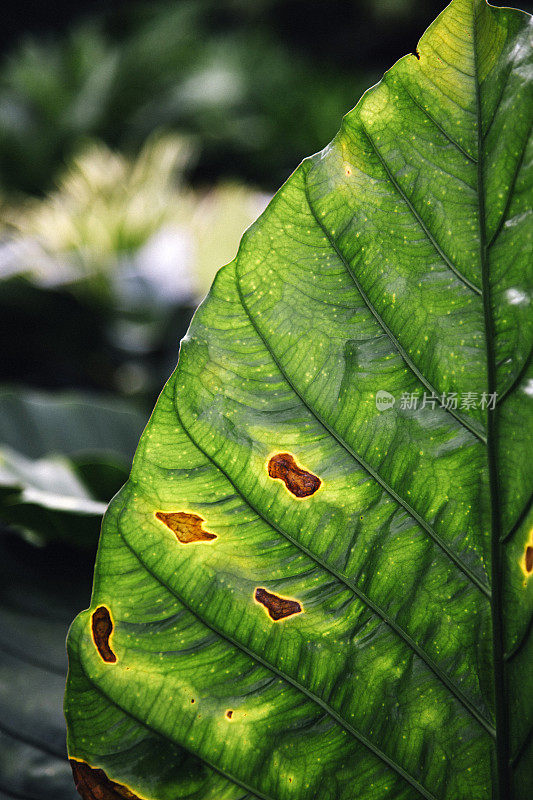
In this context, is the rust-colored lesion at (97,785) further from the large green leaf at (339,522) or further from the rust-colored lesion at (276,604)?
the rust-colored lesion at (276,604)

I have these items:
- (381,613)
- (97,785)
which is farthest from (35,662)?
(381,613)

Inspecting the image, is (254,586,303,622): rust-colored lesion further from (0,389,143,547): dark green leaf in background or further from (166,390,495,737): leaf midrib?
(0,389,143,547): dark green leaf in background

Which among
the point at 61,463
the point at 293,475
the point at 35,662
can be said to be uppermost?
the point at 293,475

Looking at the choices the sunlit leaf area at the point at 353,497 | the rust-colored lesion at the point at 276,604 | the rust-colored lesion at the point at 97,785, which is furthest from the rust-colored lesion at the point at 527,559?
the rust-colored lesion at the point at 97,785

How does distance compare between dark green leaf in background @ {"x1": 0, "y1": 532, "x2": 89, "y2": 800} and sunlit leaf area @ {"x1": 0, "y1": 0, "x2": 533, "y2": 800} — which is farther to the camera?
dark green leaf in background @ {"x1": 0, "y1": 532, "x2": 89, "y2": 800}

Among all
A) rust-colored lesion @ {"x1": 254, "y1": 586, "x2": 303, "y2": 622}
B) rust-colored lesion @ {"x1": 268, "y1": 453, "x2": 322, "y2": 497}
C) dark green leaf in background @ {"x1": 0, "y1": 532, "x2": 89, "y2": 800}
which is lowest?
dark green leaf in background @ {"x1": 0, "y1": 532, "x2": 89, "y2": 800}

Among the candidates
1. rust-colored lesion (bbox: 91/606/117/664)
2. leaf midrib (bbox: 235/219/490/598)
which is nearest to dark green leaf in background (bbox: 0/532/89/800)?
rust-colored lesion (bbox: 91/606/117/664)

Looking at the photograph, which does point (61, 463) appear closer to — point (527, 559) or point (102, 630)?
point (102, 630)

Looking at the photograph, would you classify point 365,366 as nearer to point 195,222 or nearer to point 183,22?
point 195,222
